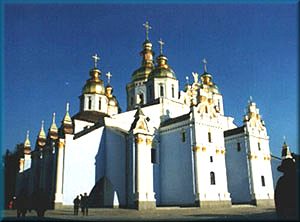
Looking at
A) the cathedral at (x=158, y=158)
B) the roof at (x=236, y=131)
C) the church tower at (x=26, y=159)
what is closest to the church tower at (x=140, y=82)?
the cathedral at (x=158, y=158)

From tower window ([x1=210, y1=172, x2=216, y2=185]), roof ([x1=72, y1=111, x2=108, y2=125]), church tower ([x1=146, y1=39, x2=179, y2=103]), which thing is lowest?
tower window ([x1=210, y1=172, x2=216, y2=185])

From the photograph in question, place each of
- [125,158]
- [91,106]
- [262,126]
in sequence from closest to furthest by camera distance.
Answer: [125,158] → [262,126] → [91,106]

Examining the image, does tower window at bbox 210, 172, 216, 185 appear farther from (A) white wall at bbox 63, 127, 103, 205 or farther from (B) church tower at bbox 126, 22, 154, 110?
(B) church tower at bbox 126, 22, 154, 110

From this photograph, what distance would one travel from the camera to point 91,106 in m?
39.7

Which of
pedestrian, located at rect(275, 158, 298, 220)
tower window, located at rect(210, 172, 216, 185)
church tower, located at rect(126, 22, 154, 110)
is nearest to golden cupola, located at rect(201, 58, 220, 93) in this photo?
church tower, located at rect(126, 22, 154, 110)

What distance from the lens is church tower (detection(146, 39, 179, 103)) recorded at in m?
37.7

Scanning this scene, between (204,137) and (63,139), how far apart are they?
12961 millimetres

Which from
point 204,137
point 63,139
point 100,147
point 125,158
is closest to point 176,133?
point 204,137

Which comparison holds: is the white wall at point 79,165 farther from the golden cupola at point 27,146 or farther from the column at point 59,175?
the golden cupola at point 27,146

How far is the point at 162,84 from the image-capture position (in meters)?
38.1

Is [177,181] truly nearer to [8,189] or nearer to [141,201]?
[141,201]

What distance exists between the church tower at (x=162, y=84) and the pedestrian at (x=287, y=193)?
29.4m

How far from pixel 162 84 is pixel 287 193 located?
101 ft

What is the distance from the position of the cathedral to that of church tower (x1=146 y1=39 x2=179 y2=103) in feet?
0.41
